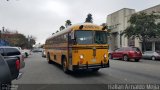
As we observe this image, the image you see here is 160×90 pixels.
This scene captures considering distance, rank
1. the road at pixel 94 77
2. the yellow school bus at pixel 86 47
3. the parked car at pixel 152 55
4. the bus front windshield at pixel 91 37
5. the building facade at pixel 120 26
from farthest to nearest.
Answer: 1. the building facade at pixel 120 26
2. the parked car at pixel 152 55
3. the bus front windshield at pixel 91 37
4. the yellow school bus at pixel 86 47
5. the road at pixel 94 77

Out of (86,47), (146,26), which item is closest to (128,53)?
(146,26)

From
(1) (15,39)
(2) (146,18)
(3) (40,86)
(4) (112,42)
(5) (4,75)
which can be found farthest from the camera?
(1) (15,39)

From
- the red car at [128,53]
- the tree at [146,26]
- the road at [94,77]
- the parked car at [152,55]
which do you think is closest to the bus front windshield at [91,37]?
the road at [94,77]

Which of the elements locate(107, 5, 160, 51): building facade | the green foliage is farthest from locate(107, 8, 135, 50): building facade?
the green foliage

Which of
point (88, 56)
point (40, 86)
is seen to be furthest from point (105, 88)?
point (88, 56)

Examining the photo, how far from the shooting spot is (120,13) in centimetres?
5934

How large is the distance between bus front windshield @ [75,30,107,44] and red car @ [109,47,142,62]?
13865 millimetres

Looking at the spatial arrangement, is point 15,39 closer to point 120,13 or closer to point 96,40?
point 120,13

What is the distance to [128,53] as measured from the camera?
90.4 feet

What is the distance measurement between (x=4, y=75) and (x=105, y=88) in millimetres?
5080

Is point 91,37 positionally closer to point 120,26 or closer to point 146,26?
point 146,26

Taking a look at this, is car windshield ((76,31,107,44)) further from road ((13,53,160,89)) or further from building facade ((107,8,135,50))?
building facade ((107,8,135,50))

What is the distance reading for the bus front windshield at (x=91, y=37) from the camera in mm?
13258

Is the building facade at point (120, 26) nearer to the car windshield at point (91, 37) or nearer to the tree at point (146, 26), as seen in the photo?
the tree at point (146, 26)
